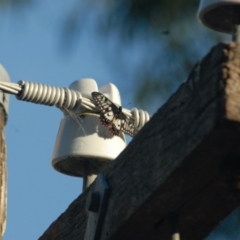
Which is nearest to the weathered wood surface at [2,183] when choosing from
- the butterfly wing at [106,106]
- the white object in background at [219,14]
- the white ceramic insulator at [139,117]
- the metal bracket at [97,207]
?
the butterfly wing at [106,106]

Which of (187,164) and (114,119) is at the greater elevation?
(114,119)

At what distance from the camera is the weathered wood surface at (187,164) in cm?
130

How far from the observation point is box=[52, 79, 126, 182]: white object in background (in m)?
2.65

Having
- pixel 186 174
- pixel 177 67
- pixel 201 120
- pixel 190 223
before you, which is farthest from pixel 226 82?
pixel 177 67

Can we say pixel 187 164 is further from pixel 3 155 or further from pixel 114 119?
pixel 3 155

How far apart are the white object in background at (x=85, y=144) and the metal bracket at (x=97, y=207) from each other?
90cm

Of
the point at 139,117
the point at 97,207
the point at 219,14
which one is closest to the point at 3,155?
the point at 139,117

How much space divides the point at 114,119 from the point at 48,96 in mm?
224

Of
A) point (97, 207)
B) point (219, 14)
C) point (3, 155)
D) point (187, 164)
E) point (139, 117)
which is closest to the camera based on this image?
point (187, 164)

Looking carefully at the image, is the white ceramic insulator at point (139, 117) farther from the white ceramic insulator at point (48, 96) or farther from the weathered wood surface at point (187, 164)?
the weathered wood surface at point (187, 164)

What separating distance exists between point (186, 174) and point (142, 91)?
0.69 meters

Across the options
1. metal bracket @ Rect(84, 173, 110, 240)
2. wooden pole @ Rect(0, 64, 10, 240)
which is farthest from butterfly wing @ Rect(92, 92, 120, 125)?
metal bracket @ Rect(84, 173, 110, 240)

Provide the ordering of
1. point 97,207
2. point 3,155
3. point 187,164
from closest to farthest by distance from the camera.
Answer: point 187,164
point 97,207
point 3,155

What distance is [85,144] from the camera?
2654 mm
